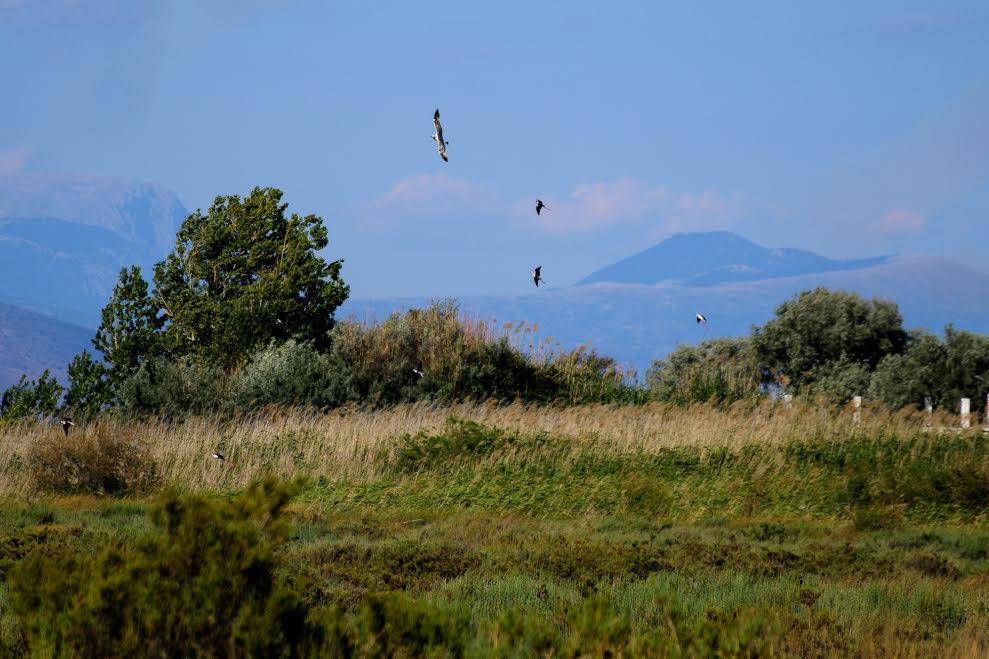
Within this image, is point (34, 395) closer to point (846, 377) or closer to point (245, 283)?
point (245, 283)

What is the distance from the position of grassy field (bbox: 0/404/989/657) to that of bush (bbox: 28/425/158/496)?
30mm

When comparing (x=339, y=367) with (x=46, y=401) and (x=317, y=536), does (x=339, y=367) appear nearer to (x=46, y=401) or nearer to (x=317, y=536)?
(x=46, y=401)

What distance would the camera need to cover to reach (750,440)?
52.8 ft

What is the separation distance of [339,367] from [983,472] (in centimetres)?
1163

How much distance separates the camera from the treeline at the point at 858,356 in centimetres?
2930

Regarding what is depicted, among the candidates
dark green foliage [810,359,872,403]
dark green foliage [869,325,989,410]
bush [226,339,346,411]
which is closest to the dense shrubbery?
bush [226,339,346,411]

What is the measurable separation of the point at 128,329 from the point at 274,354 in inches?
208

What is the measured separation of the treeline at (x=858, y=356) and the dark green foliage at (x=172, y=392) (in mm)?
13481

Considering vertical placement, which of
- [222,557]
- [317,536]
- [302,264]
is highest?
[302,264]

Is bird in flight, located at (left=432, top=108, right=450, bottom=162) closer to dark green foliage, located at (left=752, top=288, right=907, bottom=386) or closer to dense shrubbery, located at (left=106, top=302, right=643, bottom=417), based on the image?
dense shrubbery, located at (left=106, top=302, right=643, bottom=417)

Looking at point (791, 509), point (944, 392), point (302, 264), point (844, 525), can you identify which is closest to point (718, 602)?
point (844, 525)

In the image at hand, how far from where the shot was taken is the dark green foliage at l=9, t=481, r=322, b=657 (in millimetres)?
4688

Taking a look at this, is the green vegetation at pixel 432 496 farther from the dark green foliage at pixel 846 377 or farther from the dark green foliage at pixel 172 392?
the dark green foliage at pixel 846 377

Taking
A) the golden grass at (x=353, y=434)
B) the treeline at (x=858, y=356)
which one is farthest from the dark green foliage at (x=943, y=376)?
the golden grass at (x=353, y=434)
